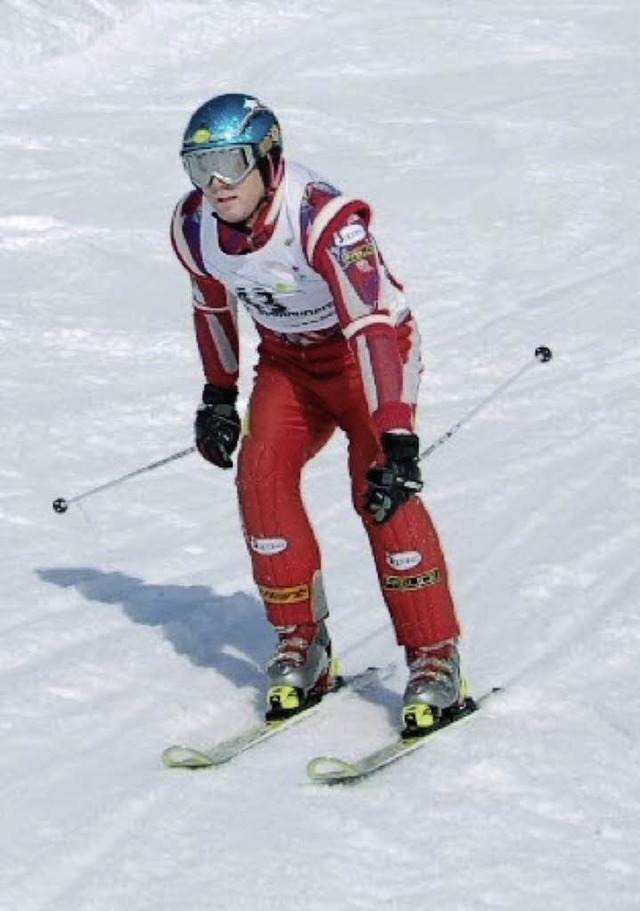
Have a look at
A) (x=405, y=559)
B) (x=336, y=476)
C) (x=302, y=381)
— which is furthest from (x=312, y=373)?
(x=336, y=476)

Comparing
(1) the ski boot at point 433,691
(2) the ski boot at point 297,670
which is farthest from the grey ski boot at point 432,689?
(2) the ski boot at point 297,670

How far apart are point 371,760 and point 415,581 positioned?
57 cm

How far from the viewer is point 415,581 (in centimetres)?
554

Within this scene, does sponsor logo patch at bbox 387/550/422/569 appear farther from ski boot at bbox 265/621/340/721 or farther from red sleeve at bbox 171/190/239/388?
red sleeve at bbox 171/190/239/388

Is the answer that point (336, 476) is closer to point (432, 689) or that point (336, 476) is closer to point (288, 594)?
point (288, 594)

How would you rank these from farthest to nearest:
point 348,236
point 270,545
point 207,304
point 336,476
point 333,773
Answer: point 336,476, point 207,304, point 270,545, point 348,236, point 333,773

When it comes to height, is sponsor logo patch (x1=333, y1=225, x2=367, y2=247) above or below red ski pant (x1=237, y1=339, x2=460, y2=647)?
above

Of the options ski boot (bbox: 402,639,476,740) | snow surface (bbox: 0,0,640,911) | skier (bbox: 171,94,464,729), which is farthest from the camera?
ski boot (bbox: 402,639,476,740)

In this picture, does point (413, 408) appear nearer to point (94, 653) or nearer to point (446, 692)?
point (446, 692)

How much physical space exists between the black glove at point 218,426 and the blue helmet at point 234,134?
0.95 m

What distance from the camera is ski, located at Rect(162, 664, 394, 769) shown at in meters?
5.31

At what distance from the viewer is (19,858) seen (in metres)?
4.65

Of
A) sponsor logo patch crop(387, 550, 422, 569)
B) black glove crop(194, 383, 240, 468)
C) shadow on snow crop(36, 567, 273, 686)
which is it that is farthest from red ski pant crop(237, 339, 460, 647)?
shadow on snow crop(36, 567, 273, 686)

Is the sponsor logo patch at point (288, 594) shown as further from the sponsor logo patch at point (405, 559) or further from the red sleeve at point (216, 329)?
the red sleeve at point (216, 329)
